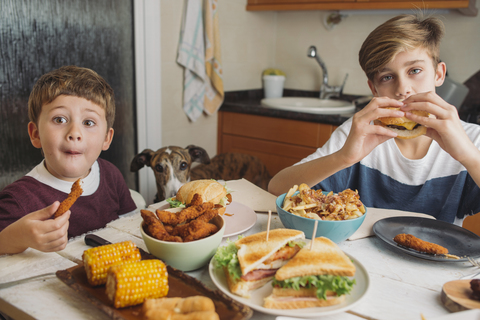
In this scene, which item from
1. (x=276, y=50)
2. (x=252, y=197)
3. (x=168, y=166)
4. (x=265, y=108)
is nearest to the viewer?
(x=252, y=197)

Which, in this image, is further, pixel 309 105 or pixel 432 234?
pixel 309 105

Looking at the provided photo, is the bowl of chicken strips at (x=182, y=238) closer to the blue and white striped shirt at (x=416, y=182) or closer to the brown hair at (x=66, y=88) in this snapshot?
the brown hair at (x=66, y=88)

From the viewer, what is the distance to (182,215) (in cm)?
88

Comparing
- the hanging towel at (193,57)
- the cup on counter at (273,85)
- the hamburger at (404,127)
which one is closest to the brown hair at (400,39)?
the hamburger at (404,127)

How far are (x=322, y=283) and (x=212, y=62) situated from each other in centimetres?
254

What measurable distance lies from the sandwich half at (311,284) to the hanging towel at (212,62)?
241cm

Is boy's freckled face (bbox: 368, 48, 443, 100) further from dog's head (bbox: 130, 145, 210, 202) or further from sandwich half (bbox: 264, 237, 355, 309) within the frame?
dog's head (bbox: 130, 145, 210, 202)

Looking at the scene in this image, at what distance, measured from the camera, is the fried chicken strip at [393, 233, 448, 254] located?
0.91 meters

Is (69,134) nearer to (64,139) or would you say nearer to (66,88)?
(64,139)

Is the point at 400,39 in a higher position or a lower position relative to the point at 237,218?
higher

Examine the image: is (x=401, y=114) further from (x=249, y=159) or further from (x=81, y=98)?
(x=249, y=159)

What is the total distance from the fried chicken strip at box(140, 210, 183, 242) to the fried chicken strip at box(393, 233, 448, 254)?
571 mm

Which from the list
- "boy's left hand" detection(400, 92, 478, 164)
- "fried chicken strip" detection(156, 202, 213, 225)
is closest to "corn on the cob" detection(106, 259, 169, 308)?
"fried chicken strip" detection(156, 202, 213, 225)

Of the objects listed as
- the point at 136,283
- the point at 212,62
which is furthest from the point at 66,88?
the point at 212,62
